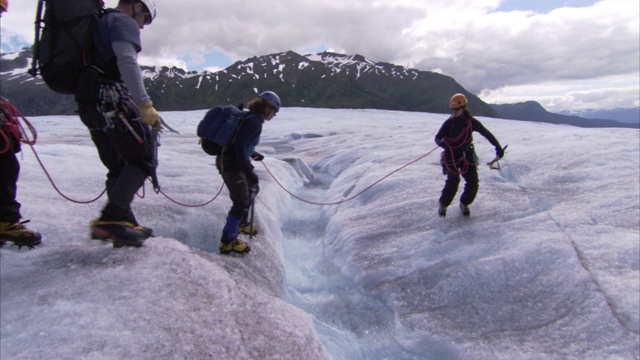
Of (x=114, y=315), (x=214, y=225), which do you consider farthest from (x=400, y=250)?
(x=114, y=315)

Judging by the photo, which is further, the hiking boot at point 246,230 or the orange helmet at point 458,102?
the orange helmet at point 458,102

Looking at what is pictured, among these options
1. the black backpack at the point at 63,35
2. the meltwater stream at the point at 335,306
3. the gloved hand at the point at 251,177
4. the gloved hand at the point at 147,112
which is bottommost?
the meltwater stream at the point at 335,306

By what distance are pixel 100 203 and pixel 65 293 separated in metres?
2.64

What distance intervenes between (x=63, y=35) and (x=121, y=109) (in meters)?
0.70

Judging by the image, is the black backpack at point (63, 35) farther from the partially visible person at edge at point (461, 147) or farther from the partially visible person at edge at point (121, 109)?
the partially visible person at edge at point (461, 147)

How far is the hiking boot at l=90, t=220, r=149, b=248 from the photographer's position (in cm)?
326

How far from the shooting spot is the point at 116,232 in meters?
3.28

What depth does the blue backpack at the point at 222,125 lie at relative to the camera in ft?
13.8

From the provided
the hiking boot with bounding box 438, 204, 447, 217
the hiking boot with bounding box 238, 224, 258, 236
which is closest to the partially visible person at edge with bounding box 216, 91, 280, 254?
the hiking boot with bounding box 238, 224, 258, 236

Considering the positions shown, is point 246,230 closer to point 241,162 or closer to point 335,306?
point 241,162

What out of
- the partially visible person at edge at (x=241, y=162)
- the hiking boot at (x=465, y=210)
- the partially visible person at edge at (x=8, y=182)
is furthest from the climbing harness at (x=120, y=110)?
the hiking boot at (x=465, y=210)

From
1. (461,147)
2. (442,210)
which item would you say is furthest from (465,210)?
(461,147)

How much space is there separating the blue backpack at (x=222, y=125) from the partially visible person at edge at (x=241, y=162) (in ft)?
0.19

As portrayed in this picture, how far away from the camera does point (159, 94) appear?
187000 mm
